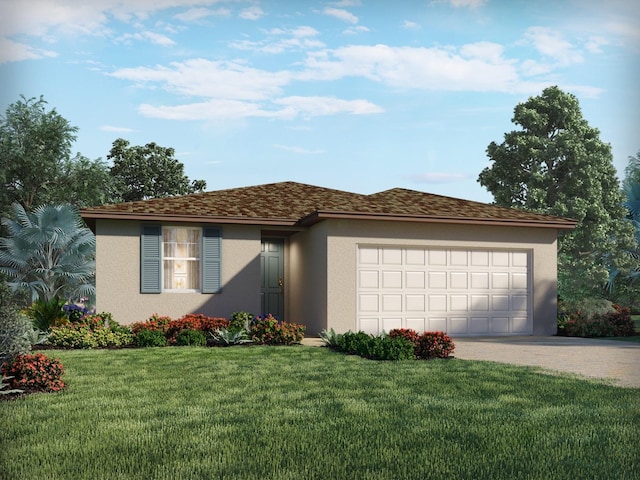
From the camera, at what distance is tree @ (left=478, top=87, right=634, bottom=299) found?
88.8 feet

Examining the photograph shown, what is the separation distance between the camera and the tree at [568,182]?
88.8 ft

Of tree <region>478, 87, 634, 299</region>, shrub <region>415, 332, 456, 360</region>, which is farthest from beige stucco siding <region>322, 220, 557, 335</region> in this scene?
tree <region>478, 87, 634, 299</region>

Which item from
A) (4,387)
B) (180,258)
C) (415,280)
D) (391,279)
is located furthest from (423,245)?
(4,387)

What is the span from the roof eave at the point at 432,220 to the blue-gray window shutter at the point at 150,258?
3.42 meters

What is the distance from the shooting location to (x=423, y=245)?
16328 millimetres

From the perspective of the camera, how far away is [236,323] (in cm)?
1474

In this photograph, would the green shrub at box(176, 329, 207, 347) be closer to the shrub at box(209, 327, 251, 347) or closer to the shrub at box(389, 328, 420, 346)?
the shrub at box(209, 327, 251, 347)

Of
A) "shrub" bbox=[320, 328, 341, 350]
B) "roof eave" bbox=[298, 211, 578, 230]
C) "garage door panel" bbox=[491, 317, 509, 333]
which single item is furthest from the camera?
"garage door panel" bbox=[491, 317, 509, 333]

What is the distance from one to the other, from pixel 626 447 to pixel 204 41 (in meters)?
4.63

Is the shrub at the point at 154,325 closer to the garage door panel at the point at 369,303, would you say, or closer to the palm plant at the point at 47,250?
the garage door panel at the point at 369,303

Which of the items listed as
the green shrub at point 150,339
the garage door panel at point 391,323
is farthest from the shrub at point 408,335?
the green shrub at point 150,339

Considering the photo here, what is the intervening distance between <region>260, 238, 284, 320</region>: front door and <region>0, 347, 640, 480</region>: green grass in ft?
26.9

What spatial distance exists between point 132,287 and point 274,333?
4018mm

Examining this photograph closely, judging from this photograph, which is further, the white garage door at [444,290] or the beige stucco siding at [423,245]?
the white garage door at [444,290]
